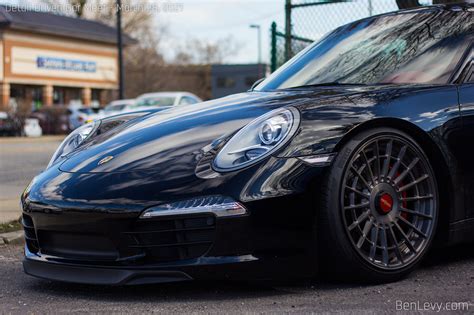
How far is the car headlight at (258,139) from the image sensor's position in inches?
132

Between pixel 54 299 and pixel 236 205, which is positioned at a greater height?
pixel 236 205

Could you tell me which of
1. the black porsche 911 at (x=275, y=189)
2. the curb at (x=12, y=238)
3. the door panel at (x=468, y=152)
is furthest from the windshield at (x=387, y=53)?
the curb at (x=12, y=238)

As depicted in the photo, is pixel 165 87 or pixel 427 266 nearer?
pixel 427 266

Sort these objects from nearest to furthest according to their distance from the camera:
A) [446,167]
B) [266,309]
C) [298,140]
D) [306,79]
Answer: [266,309], [298,140], [446,167], [306,79]

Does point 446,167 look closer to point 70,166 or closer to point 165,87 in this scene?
point 70,166

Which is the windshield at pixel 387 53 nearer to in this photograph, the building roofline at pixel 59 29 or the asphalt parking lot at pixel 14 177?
the asphalt parking lot at pixel 14 177

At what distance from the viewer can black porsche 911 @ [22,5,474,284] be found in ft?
10.6

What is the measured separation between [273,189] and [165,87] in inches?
2183

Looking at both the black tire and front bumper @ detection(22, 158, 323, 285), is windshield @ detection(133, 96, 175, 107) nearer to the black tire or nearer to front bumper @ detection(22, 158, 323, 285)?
the black tire

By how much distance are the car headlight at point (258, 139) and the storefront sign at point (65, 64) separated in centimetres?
4279

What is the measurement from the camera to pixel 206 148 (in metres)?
3.50

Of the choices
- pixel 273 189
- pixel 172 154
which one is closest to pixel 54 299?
pixel 172 154

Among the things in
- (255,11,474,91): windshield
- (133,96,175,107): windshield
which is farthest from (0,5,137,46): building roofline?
(255,11,474,91): windshield

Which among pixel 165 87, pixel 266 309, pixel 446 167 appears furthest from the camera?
pixel 165 87
